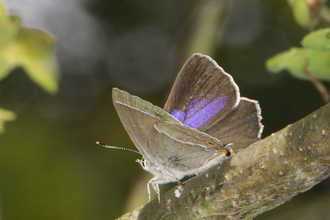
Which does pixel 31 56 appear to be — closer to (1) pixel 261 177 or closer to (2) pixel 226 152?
(2) pixel 226 152

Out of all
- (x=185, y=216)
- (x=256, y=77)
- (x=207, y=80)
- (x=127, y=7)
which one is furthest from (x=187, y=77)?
(x=127, y=7)

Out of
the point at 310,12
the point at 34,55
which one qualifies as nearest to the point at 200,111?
the point at 310,12

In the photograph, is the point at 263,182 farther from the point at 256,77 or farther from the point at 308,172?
the point at 256,77

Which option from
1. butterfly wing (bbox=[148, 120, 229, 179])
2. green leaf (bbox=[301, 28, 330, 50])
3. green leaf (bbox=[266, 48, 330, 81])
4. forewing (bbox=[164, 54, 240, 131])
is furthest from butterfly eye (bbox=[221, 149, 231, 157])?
green leaf (bbox=[301, 28, 330, 50])

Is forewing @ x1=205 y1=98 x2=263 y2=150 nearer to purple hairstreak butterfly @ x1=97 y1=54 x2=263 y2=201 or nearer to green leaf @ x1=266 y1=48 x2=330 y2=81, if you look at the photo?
purple hairstreak butterfly @ x1=97 y1=54 x2=263 y2=201

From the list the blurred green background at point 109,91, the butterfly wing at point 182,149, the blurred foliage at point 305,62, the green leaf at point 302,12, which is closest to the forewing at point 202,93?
the butterfly wing at point 182,149

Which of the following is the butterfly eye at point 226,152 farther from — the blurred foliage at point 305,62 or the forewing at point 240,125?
the blurred foliage at point 305,62
